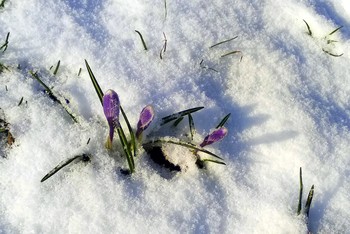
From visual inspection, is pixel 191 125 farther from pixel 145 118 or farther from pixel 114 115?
pixel 114 115

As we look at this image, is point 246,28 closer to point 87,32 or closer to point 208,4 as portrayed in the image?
point 208,4

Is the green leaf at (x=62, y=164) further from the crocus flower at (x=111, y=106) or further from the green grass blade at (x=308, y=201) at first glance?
the green grass blade at (x=308, y=201)

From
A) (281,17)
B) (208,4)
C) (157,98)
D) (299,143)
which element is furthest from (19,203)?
(281,17)

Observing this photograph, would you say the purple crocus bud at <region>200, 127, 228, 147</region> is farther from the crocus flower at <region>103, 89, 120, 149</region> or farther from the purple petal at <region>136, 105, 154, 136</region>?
the crocus flower at <region>103, 89, 120, 149</region>

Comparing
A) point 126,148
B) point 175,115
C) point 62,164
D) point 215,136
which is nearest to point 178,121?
point 175,115

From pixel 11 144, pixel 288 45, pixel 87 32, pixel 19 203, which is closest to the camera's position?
pixel 19 203

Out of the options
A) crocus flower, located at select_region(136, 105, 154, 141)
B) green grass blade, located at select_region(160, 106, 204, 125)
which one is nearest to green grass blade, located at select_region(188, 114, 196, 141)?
green grass blade, located at select_region(160, 106, 204, 125)

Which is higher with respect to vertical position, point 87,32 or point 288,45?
point 87,32
